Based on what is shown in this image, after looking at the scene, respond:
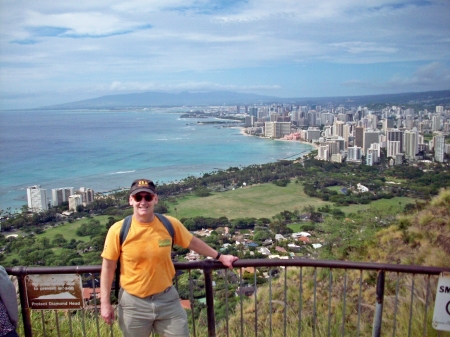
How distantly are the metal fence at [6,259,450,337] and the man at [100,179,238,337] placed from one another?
11.2 inches

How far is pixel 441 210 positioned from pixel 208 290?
18.7 ft

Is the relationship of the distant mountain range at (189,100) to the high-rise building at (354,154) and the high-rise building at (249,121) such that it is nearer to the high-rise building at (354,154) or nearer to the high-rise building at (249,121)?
the high-rise building at (249,121)

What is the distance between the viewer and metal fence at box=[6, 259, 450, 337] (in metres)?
2.72

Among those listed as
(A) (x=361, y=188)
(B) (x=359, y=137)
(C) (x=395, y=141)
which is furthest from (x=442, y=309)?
(B) (x=359, y=137)

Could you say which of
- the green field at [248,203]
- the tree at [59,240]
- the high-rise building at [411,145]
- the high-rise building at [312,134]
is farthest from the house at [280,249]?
the high-rise building at [312,134]

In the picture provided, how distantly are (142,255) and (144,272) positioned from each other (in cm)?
10

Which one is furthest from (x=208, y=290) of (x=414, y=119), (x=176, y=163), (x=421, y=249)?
(x=414, y=119)

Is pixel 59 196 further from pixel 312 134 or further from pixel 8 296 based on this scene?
pixel 312 134

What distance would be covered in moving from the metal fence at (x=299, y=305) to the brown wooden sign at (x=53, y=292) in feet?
0.17

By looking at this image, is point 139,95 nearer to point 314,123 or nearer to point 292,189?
point 314,123

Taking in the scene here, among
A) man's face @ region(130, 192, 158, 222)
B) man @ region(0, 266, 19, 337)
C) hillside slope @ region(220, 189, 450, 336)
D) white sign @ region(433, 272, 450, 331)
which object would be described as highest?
man's face @ region(130, 192, 158, 222)

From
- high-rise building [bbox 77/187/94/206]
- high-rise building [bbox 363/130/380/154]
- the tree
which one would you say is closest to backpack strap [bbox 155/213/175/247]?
the tree

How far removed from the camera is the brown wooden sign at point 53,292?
285 centimetres

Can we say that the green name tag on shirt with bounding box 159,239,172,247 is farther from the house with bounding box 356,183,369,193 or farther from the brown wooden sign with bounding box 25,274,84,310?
the house with bounding box 356,183,369,193
